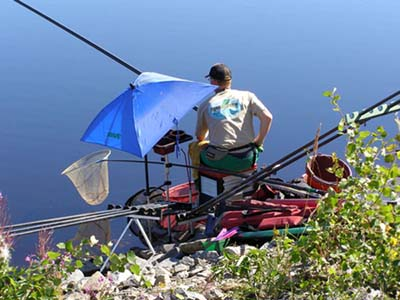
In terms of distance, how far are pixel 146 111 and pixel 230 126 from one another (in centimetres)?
61

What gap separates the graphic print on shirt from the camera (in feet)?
19.6

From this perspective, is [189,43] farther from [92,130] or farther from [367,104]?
[92,130]


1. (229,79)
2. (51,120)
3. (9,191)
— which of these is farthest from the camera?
(51,120)

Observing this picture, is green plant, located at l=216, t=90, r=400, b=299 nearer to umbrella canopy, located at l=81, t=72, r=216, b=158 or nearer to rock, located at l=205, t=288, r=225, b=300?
rock, located at l=205, t=288, r=225, b=300

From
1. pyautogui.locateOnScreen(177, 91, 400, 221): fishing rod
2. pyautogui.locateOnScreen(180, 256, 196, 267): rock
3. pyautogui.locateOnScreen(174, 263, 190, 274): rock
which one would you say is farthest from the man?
pyautogui.locateOnScreen(174, 263, 190, 274): rock

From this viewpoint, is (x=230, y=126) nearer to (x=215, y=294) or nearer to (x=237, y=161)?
(x=237, y=161)

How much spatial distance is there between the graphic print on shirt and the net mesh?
2.77 ft

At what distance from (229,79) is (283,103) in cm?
493

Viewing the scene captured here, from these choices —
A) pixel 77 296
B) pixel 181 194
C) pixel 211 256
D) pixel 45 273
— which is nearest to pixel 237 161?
pixel 181 194

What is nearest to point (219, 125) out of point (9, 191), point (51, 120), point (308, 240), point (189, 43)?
point (308, 240)

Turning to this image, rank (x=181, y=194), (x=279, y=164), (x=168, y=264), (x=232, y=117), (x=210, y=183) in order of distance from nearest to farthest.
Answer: (x=168, y=264) < (x=279, y=164) < (x=232, y=117) < (x=210, y=183) < (x=181, y=194)

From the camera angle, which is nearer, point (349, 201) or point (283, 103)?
point (349, 201)

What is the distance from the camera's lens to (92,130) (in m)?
5.98

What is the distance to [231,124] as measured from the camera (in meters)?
5.97
